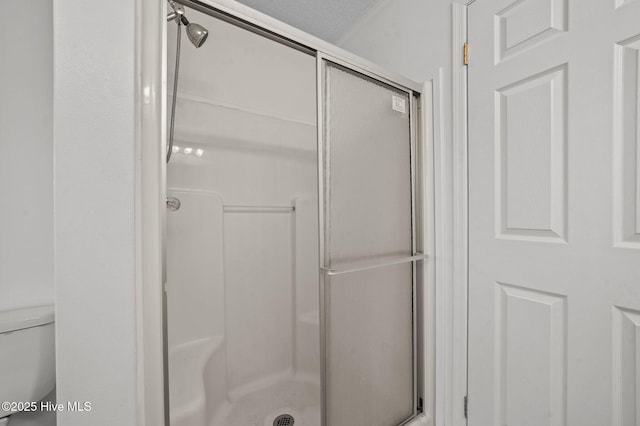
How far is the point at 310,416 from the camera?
4.74 feet

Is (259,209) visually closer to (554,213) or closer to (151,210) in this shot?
(151,210)

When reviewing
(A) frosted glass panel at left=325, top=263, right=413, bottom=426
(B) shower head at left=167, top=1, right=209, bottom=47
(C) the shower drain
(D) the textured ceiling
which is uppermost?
→ (D) the textured ceiling

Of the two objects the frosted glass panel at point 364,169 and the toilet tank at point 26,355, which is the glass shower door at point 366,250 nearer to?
the frosted glass panel at point 364,169

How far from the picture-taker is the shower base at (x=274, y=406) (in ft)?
4.55

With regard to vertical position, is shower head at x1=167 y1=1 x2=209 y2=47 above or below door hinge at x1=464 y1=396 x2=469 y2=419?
above

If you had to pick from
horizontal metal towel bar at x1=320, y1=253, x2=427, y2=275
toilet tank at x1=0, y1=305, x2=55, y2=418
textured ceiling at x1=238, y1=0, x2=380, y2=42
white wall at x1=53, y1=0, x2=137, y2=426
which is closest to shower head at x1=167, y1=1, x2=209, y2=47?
white wall at x1=53, y1=0, x2=137, y2=426

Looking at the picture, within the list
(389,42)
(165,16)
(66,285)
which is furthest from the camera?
(389,42)

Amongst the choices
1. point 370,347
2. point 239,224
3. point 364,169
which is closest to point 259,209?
point 239,224

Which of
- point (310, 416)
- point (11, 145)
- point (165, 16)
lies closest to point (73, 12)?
point (165, 16)

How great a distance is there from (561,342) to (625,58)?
87cm

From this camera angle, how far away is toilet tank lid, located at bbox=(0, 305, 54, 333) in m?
0.95

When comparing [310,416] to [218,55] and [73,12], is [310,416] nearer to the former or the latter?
[73,12]

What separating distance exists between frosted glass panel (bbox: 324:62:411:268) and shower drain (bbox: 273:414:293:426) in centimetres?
93

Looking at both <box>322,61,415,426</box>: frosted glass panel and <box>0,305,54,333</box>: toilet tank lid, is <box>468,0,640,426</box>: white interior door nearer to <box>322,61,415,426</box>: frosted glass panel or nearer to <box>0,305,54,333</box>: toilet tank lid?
<box>322,61,415,426</box>: frosted glass panel
